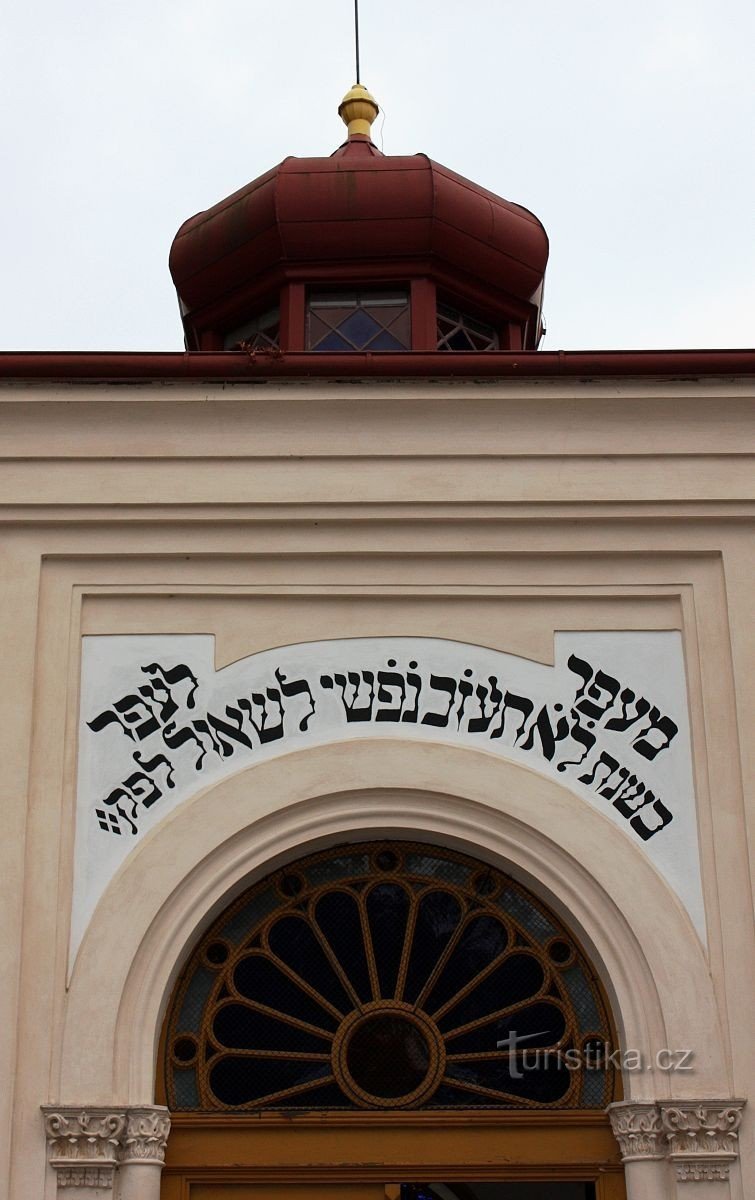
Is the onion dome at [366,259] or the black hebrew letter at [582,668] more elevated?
Result: the onion dome at [366,259]

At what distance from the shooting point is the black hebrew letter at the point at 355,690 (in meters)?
8.52

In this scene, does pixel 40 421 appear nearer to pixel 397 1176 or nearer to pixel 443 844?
pixel 443 844

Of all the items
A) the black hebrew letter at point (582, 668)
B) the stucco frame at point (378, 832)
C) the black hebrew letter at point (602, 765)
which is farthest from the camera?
the black hebrew letter at point (582, 668)

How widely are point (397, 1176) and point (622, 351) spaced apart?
4136 millimetres

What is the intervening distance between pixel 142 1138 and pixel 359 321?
212 inches

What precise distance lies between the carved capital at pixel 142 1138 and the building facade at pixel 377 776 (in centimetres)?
1

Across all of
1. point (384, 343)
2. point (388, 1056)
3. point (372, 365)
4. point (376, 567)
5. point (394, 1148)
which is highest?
point (384, 343)

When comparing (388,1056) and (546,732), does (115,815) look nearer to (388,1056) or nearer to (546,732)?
(388,1056)

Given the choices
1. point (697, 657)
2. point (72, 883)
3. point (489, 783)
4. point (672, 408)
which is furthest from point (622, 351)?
point (72, 883)

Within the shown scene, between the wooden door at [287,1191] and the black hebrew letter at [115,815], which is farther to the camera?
the black hebrew letter at [115,815]

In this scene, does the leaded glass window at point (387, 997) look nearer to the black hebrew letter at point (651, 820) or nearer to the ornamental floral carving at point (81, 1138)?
the ornamental floral carving at point (81, 1138)

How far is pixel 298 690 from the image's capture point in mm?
8555

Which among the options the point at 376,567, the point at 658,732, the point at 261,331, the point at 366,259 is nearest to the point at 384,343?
the point at 366,259

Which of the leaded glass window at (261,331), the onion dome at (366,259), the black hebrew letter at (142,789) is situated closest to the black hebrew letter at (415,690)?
the black hebrew letter at (142,789)
